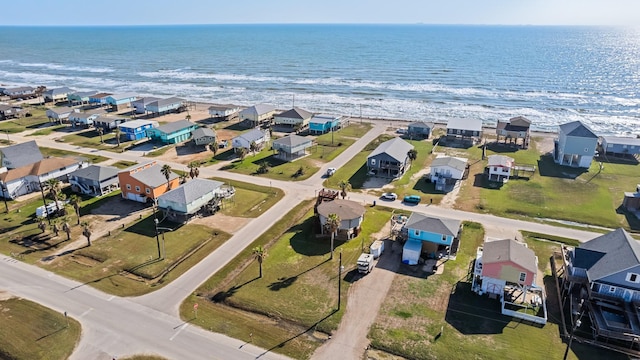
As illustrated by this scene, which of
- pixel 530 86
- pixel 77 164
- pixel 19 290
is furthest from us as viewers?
pixel 530 86

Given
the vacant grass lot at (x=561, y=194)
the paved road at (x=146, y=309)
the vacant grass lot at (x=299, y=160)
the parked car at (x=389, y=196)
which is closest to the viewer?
the paved road at (x=146, y=309)

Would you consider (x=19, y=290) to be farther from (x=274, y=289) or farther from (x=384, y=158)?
(x=384, y=158)

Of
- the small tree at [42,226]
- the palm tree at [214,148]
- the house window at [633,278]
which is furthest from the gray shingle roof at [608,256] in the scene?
the palm tree at [214,148]

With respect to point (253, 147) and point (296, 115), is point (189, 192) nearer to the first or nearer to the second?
point (253, 147)

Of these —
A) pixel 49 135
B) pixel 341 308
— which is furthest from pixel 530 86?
pixel 49 135

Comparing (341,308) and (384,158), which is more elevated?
(384,158)

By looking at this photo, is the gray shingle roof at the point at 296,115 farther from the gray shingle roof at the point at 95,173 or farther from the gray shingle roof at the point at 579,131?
the gray shingle roof at the point at 579,131

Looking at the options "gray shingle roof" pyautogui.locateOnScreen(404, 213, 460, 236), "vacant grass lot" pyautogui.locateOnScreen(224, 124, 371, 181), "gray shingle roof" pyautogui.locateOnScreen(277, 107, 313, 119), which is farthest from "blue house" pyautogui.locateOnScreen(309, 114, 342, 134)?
"gray shingle roof" pyautogui.locateOnScreen(404, 213, 460, 236)

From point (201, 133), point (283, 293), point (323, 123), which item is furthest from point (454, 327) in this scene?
point (323, 123)
